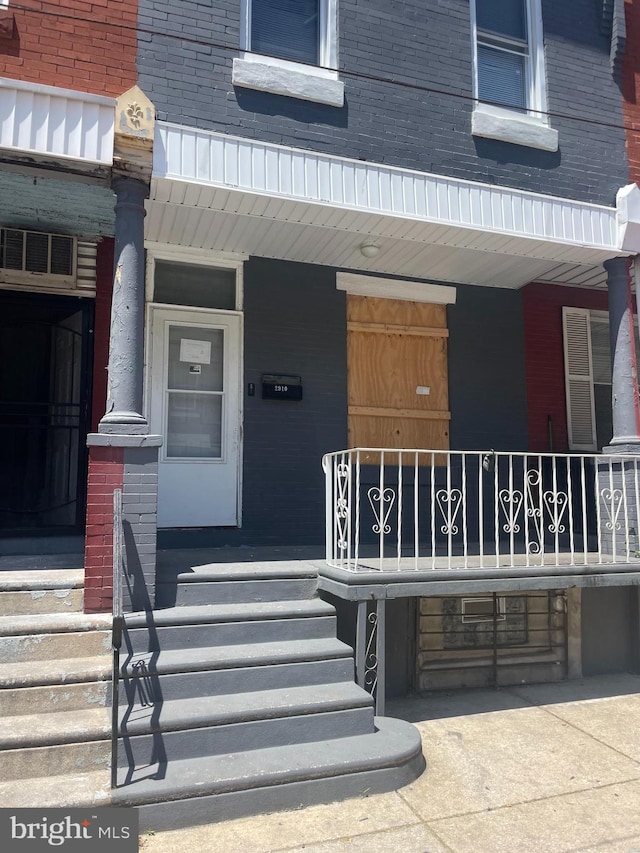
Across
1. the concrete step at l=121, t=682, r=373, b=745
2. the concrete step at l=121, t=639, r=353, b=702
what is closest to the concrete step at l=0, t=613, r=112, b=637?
the concrete step at l=121, t=639, r=353, b=702

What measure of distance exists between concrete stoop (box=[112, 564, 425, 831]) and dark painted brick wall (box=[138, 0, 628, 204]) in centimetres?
347

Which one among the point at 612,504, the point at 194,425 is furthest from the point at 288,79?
the point at 612,504

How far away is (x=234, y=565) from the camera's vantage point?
4.64 metres

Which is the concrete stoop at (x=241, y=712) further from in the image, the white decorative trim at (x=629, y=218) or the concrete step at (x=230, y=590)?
the white decorative trim at (x=629, y=218)

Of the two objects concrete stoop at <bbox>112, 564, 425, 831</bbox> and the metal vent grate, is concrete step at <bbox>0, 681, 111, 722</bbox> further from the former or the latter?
the metal vent grate

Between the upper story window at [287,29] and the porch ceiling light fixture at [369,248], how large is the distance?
1538 mm

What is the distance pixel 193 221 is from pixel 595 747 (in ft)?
16.4

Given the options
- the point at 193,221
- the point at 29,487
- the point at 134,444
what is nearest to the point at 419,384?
the point at 193,221

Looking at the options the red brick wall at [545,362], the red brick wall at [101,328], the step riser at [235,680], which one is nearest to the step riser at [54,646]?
the step riser at [235,680]

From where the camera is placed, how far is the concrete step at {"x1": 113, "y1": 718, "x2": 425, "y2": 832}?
297 centimetres

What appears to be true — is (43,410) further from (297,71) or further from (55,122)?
(297,71)

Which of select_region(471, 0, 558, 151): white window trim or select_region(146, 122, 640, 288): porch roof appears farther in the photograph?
select_region(471, 0, 558, 151): white window trim

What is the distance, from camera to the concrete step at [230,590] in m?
4.13

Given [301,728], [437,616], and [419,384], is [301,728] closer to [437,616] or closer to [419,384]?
[437,616]
